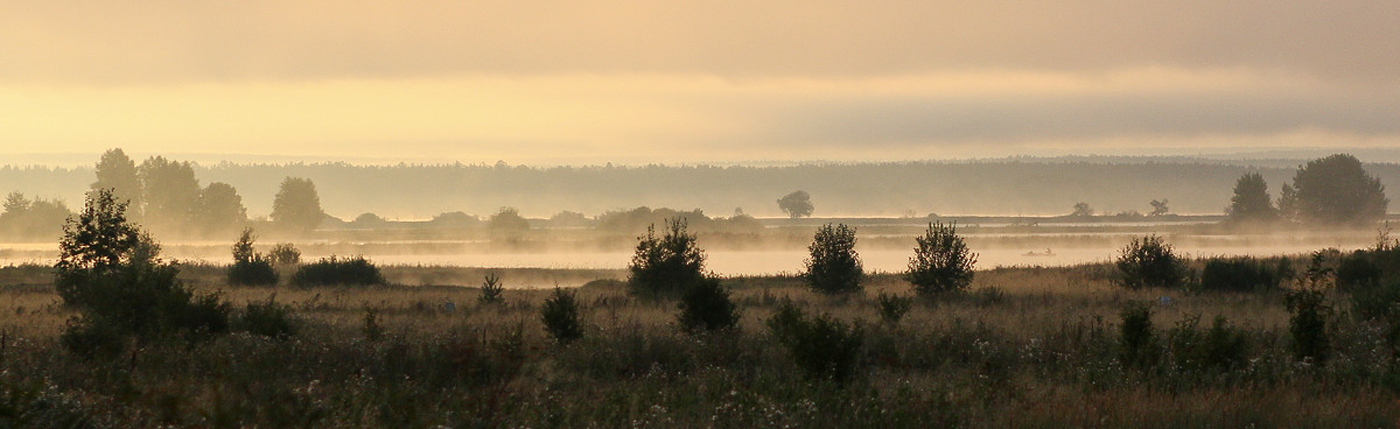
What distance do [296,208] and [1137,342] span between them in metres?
152

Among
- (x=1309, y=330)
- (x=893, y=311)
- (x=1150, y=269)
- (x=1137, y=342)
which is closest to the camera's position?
(x=1309, y=330)

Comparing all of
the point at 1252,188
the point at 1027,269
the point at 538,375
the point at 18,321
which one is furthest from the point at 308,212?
the point at 538,375

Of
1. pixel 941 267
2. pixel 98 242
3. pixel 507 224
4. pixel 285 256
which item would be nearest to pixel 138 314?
pixel 98 242

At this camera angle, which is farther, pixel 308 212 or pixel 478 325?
pixel 308 212

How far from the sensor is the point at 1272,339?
20766mm

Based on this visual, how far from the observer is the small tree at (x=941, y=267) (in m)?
37.6

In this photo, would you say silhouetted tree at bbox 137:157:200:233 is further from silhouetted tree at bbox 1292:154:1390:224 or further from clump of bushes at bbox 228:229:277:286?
silhouetted tree at bbox 1292:154:1390:224

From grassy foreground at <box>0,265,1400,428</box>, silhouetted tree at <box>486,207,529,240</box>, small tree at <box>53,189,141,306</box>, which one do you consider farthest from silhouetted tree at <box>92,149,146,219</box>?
grassy foreground at <box>0,265,1400,428</box>

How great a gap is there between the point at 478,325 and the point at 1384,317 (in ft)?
58.7

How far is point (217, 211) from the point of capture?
156 m

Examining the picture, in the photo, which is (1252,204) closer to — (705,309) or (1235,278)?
(1235,278)

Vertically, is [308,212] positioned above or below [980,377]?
above

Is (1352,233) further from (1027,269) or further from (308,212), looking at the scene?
(308,212)

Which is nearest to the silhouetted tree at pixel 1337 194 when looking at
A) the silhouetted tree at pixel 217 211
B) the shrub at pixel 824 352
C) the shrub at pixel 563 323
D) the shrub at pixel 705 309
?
the silhouetted tree at pixel 217 211
